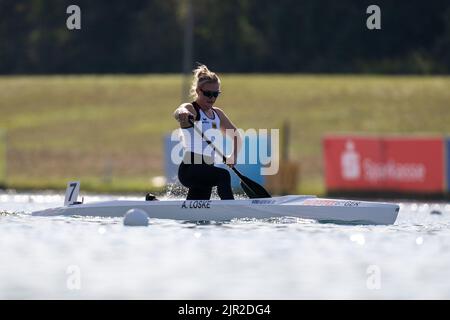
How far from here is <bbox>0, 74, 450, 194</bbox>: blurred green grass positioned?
53.3 metres

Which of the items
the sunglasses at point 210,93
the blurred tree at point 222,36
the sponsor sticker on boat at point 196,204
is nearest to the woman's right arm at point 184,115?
the sunglasses at point 210,93

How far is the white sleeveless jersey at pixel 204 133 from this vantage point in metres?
18.4

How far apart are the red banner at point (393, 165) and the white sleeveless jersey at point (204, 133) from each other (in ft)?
45.0

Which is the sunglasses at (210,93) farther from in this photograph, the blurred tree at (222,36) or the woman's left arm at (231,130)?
the blurred tree at (222,36)

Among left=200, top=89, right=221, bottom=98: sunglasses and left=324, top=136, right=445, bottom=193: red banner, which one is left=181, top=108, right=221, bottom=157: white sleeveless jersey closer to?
left=200, top=89, right=221, bottom=98: sunglasses

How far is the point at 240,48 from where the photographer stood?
8925 centimetres

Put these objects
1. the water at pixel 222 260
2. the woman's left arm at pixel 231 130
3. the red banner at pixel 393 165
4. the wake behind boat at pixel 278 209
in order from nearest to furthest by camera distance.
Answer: the water at pixel 222 260
the wake behind boat at pixel 278 209
the woman's left arm at pixel 231 130
the red banner at pixel 393 165

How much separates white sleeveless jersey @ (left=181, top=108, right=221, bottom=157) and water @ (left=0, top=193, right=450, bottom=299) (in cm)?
132

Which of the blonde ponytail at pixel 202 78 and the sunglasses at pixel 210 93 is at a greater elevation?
the blonde ponytail at pixel 202 78

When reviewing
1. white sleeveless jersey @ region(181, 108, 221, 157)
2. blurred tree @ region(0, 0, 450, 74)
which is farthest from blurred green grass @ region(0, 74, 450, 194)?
white sleeveless jersey @ region(181, 108, 221, 157)

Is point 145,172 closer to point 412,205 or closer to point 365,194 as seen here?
point 365,194

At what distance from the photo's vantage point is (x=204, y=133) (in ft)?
60.5

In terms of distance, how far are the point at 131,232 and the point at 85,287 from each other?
16.7ft
